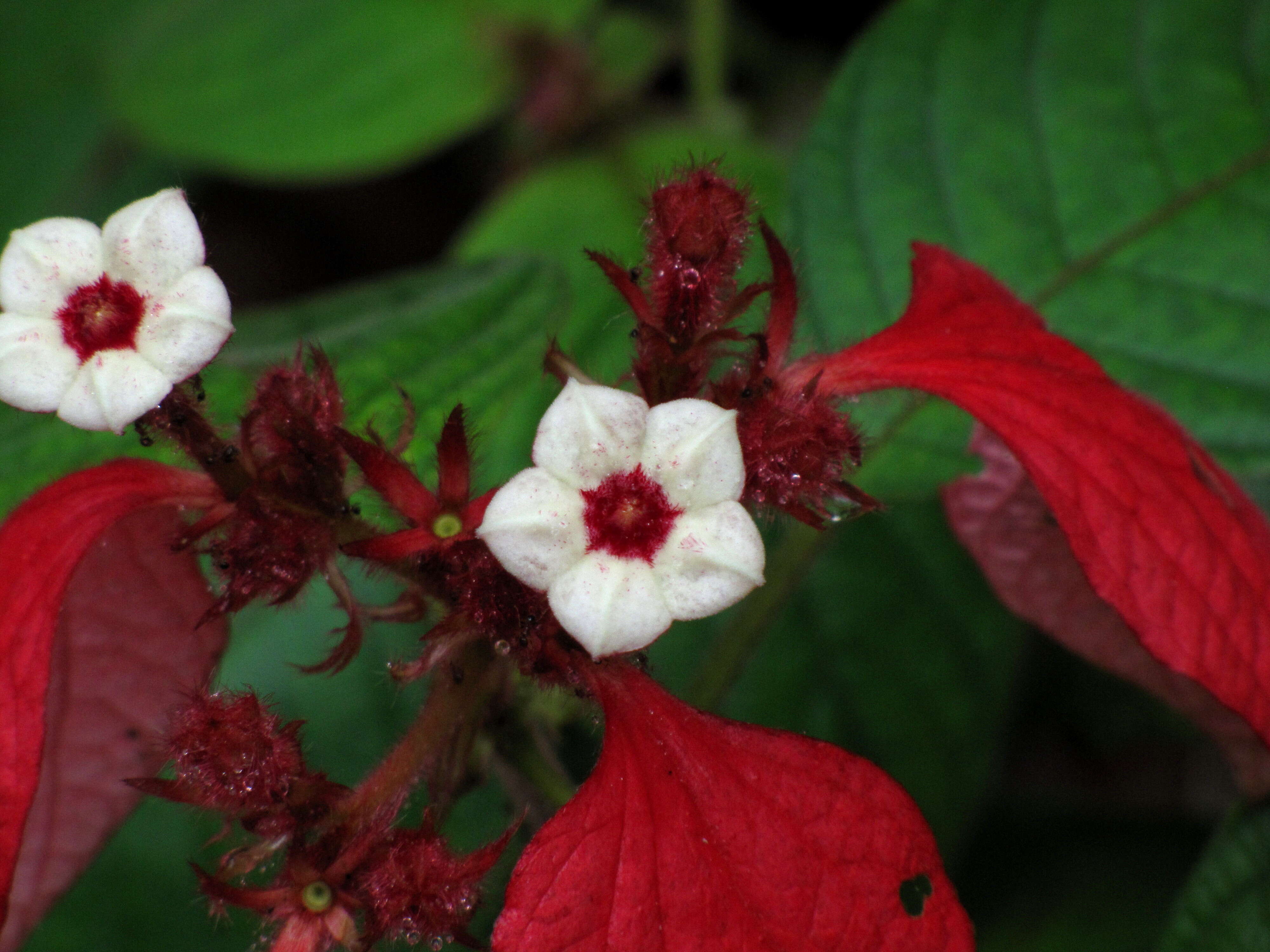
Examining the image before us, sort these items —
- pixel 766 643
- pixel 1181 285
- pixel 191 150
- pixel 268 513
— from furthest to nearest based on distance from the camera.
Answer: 1. pixel 191 150
2. pixel 766 643
3. pixel 1181 285
4. pixel 268 513

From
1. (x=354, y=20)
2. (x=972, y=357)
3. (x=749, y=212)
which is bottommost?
(x=972, y=357)

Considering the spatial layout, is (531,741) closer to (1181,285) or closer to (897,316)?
(897,316)

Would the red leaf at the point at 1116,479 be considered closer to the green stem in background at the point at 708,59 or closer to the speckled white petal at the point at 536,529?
the speckled white petal at the point at 536,529

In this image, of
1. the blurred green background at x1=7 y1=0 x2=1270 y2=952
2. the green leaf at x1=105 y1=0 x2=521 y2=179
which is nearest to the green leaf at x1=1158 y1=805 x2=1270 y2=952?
the blurred green background at x1=7 y1=0 x2=1270 y2=952

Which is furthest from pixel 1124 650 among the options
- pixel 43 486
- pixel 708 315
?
pixel 43 486

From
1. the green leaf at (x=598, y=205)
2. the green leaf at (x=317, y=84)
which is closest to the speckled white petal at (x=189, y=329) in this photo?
the green leaf at (x=598, y=205)

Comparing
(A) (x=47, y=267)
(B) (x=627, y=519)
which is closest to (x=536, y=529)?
(B) (x=627, y=519)

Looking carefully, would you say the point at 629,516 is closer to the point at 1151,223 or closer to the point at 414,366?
the point at 414,366
